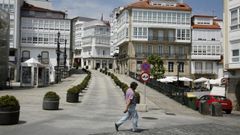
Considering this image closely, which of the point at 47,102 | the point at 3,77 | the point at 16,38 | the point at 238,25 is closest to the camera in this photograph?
the point at 47,102

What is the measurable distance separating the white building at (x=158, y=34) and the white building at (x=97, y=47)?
37319 millimetres

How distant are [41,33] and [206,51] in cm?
3300

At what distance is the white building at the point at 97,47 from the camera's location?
116 metres

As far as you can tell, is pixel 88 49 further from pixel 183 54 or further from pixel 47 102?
pixel 47 102

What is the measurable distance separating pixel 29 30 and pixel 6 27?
102ft

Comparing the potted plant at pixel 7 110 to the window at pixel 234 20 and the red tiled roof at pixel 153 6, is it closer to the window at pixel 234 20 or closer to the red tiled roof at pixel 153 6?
the window at pixel 234 20

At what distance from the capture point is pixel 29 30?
7344 cm

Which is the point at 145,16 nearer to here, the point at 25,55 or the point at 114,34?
the point at 25,55

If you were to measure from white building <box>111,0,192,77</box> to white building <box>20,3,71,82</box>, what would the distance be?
40.6 ft

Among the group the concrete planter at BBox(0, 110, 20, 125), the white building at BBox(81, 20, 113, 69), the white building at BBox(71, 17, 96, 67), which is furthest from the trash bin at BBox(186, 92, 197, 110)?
the white building at BBox(71, 17, 96, 67)

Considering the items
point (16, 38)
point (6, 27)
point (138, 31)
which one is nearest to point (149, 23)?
point (138, 31)

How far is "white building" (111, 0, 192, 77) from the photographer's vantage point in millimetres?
75938

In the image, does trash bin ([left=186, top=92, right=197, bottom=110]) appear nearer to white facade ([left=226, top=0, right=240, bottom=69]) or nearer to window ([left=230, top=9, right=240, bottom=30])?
white facade ([left=226, top=0, right=240, bottom=69])

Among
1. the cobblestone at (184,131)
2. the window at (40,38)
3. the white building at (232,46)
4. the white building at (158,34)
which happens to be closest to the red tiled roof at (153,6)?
the white building at (158,34)
